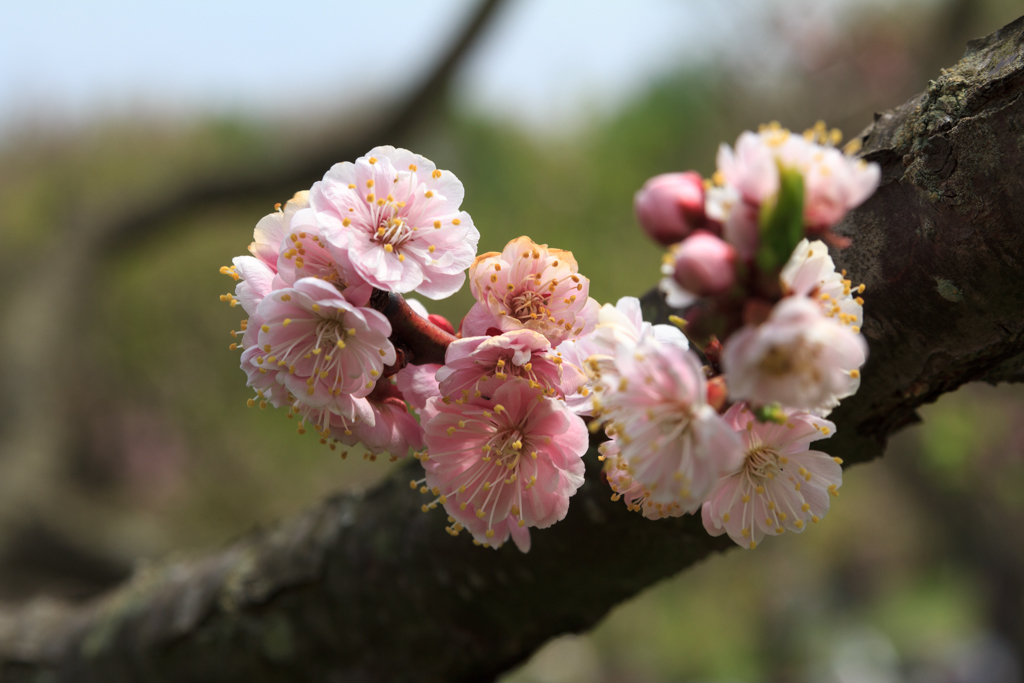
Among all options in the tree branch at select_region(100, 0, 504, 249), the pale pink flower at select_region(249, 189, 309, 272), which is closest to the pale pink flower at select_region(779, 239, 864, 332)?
the pale pink flower at select_region(249, 189, 309, 272)

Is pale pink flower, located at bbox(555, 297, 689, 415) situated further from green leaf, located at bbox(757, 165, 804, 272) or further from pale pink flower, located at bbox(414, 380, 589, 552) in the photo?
green leaf, located at bbox(757, 165, 804, 272)

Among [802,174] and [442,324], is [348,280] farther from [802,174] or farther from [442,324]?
[802,174]

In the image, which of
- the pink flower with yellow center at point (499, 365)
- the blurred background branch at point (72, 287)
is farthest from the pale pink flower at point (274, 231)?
the blurred background branch at point (72, 287)

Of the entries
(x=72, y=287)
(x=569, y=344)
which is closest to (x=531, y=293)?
(x=569, y=344)

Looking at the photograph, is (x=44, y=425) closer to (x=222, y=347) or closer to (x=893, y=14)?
(x=222, y=347)

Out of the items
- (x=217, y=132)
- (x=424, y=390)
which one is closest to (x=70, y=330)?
(x=424, y=390)

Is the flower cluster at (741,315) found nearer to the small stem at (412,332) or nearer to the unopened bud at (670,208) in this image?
the unopened bud at (670,208)
